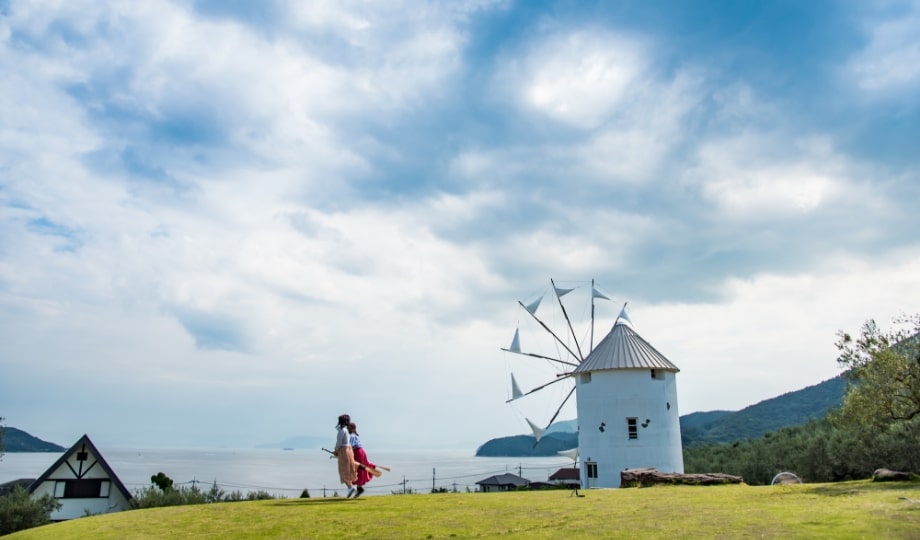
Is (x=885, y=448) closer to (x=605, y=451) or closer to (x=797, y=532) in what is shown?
(x=605, y=451)

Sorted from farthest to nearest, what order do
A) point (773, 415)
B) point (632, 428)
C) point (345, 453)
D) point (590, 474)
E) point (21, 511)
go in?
point (773, 415) → point (590, 474) → point (632, 428) → point (21, 511) → point (345, 453)

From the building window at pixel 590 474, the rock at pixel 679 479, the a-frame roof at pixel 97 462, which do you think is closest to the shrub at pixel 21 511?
the a-frame roof at pixel 97 462

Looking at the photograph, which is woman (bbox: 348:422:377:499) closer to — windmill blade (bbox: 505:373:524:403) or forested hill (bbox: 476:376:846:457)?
windmill blade (bbox: 505:373:524:403)

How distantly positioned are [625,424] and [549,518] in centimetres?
2377

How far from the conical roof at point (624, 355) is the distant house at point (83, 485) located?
26.8 m

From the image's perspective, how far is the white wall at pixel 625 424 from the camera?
3541cm

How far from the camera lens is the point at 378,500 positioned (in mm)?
17766

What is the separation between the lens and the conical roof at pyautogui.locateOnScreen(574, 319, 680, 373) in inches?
1439

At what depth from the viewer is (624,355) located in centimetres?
3719

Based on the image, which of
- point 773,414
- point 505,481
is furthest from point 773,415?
point 505,481

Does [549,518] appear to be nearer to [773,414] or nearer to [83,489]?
[83,489]

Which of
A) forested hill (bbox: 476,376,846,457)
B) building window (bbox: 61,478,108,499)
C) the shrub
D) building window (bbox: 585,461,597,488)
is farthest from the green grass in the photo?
forested hill (bbox: 476,376,846,457)

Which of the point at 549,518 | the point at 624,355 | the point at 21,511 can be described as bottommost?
the point at 21,511

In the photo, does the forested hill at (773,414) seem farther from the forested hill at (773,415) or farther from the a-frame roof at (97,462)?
the a-frame roof at (97,462)
